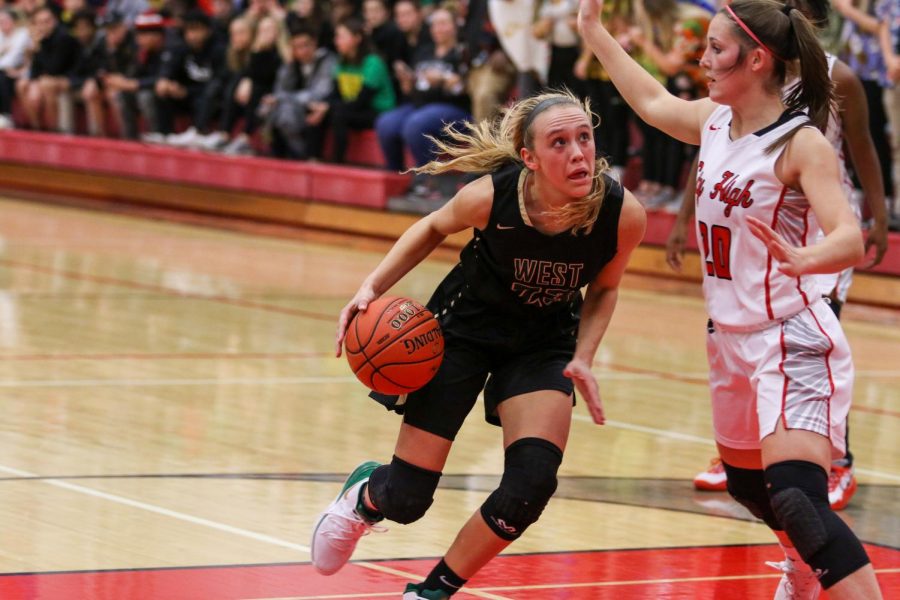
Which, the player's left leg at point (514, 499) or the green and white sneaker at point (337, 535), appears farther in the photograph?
the green and white sneaker at point (337, 535)

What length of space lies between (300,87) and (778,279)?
1169 cm

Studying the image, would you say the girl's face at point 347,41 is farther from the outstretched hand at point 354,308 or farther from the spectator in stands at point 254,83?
the outstretched hand at point 354,308

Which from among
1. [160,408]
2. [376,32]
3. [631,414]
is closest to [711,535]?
[631,414]

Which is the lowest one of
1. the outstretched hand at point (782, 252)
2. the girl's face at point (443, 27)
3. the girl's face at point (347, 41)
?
the girl's face at point (347, 41)

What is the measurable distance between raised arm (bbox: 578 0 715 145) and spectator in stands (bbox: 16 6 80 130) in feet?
47.6

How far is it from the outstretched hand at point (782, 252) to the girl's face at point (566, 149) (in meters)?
0.66

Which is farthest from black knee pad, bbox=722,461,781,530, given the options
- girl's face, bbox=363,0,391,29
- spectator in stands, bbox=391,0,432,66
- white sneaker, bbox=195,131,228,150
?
white sneaker, bbox=195,131,228,150

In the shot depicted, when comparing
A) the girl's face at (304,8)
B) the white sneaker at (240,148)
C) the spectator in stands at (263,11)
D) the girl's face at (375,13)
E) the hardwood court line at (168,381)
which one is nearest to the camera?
the hardwood court line at (168,381)

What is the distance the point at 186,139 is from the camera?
54.3 feet

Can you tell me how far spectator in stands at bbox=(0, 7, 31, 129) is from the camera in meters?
19.0

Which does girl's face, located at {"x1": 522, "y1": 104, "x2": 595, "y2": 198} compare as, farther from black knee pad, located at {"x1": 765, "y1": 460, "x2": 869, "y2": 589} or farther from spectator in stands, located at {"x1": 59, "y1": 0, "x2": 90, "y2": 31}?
spectator in stands, located at {"x1": 59, "y1": 0, "x2": 90, "y2": 31}

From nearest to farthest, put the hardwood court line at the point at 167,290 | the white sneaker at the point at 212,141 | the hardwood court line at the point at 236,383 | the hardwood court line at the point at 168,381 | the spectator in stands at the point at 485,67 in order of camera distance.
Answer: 1. the hardwood court line at the point at 236,383
2. the hardwood court line at the point at 168,381
3. the hardwood court line at the point at 167,290
4. the spectator in stands at the point at 485,67
5. the white sneaker at the point at 212,141

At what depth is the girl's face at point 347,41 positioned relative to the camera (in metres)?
14.1

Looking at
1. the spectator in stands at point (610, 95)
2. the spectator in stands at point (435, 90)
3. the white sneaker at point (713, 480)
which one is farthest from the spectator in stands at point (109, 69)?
the white sneaker at point (713, 480)
